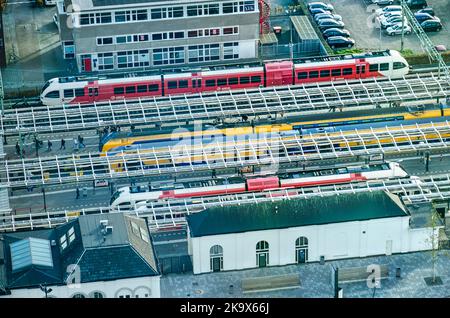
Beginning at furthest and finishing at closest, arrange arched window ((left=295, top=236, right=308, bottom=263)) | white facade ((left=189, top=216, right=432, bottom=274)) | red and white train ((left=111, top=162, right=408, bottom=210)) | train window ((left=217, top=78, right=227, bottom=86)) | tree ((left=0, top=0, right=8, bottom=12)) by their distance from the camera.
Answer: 1. tree ((left=0, top=0, right=8, bottom=12))
2. train window ((left=217, top=78, right=227, bottom=86))
3. red and white train ((left=111, top=162, right=408, bottom=210))
4. arched window ((left=295, top=236, right=308, bottom=263))
5. white facade ((left=189, top=216, right=432, bottom=274))

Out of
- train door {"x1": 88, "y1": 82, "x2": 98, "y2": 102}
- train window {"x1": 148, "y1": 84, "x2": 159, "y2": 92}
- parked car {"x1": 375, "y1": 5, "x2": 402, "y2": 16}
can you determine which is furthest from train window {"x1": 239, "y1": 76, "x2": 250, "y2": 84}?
parked car {"x1": 375, "y1": 5, "x2": 402, "y2": 16}

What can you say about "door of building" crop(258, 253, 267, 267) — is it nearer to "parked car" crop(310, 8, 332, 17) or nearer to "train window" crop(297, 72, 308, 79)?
"train window" crop(297, 72, 308, 79)

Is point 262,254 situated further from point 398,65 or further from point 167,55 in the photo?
point 167,55

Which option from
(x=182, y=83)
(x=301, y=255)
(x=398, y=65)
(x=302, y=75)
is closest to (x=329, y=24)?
(x=398, y=65)

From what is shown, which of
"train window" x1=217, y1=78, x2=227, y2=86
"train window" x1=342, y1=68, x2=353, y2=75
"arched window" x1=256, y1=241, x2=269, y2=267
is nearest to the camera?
"arched window" x1=256, y1=241, x2=269, y2=267

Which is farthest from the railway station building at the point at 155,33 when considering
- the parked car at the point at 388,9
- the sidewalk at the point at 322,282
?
the sidewalk at the point at 322,282

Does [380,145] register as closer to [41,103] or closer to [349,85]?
[349,85]

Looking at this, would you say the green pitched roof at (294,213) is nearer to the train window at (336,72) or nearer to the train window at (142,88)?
the train window at (142,88)
